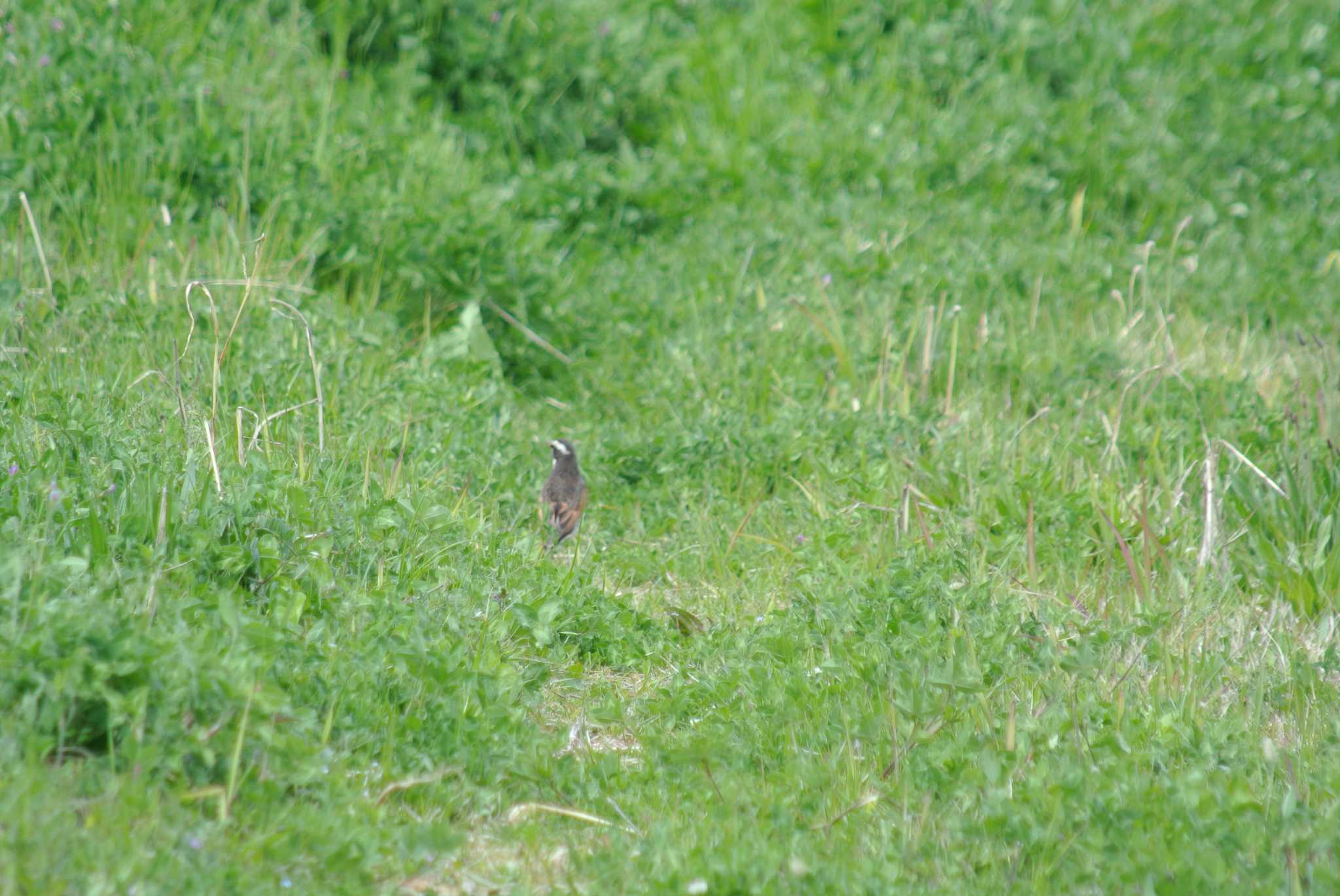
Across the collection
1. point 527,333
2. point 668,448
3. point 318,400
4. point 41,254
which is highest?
point 41,254

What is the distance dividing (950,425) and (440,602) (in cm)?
307

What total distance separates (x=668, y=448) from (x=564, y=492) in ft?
2.32

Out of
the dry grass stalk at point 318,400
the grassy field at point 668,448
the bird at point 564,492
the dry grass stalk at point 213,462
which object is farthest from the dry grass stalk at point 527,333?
the dry grass stalk at point 213,462

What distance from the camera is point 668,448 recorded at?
6.51m

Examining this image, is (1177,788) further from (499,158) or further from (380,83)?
(380,83)

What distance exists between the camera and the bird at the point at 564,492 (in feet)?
19.2

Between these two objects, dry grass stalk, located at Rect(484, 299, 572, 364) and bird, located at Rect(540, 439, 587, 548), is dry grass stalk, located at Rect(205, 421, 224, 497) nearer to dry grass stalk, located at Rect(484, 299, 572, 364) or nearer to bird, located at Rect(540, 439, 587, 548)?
bird, located at Rect(540, 439, 587, 548)

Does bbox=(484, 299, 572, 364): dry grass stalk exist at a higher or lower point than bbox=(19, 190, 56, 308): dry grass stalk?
lower

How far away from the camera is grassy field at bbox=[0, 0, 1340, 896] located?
3512 millimetres

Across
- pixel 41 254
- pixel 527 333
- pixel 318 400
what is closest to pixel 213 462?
pixel 318 400

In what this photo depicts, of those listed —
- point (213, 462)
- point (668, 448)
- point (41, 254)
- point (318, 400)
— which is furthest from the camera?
point (668, 448)

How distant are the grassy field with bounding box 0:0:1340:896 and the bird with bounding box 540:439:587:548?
0.17 m

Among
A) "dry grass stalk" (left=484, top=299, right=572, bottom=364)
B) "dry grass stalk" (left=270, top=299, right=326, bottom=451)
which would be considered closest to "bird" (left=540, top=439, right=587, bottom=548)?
"dry grass stalk" (left=270, top=299, right=326, bottom=451)

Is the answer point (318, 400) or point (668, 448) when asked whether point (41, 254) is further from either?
point (668, 448)
